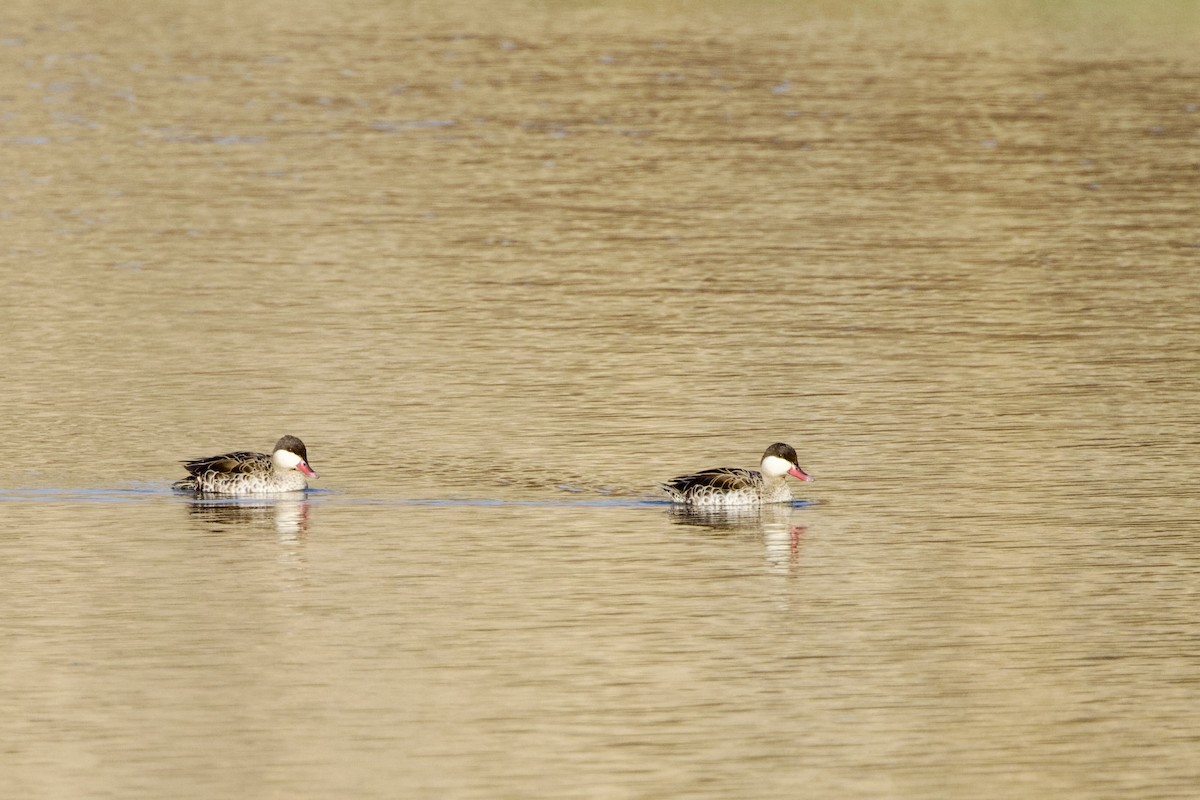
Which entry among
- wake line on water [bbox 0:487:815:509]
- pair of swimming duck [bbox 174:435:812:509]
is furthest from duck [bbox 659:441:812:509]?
wake line on water [bbox 0:487:815:509]

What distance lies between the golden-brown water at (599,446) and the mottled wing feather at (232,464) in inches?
12.8

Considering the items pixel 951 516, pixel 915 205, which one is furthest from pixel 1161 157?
pixel 951 516

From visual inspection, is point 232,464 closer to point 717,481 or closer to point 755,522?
point 717,481

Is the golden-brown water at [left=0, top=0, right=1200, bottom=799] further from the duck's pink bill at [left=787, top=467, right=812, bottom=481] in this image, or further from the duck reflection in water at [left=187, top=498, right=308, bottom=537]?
the duck's pink bill at [left=787, top=467, right=812, bottom=481]

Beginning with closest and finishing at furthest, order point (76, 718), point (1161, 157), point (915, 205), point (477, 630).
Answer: point (76, 718) → point (477, 630) → point (915, 205) → point (1161, 157)

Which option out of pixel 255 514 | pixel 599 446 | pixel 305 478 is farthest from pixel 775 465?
pixel 255 514

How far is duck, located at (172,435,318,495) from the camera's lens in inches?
826

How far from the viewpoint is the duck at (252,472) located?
2098 cm

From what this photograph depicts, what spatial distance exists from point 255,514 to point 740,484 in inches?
157

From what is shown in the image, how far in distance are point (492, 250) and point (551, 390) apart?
10.1 metres

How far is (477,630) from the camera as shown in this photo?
55.9ft

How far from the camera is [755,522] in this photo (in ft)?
67.6

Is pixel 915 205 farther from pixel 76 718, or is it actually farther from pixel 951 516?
pixel 76 718

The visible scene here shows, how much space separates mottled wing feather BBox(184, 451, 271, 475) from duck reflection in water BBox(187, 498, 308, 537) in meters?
0.28
